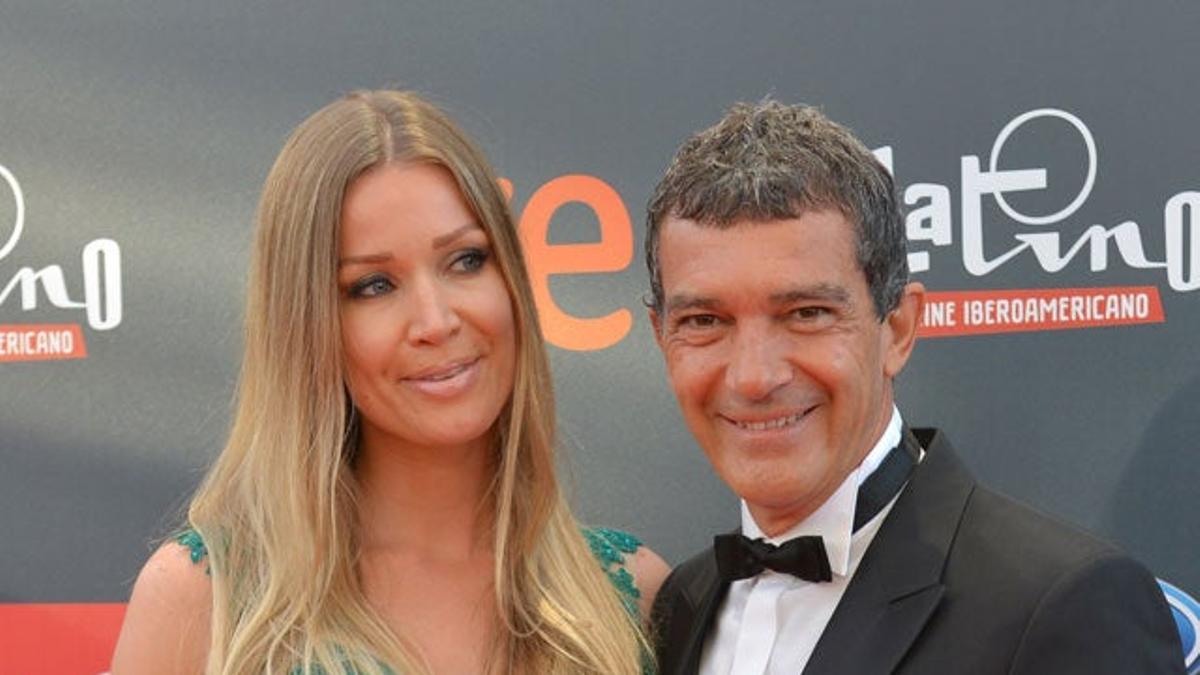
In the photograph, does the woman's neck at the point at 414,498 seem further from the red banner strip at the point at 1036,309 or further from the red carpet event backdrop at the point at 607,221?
the red banner strip at the point at 1036,309

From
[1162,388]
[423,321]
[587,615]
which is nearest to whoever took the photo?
[423,321]

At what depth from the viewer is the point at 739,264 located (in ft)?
6.04

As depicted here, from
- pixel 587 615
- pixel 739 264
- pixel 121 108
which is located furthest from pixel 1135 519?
pixel 121 108

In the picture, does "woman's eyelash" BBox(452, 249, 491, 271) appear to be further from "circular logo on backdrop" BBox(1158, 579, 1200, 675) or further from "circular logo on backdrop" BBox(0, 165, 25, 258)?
"circular logo on backdrop" BBox(1158, 579, 1200, 675)

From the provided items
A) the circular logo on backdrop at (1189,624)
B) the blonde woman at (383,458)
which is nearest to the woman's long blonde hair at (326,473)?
the blonde woman at (383,458)

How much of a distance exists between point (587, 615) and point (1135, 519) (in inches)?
41.4

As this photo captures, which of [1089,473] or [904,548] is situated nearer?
[904,548]

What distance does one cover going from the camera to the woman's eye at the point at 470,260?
2.28 meters

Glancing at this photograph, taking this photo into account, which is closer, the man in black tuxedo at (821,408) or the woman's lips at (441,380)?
the man in black tuxedo at (821,408)

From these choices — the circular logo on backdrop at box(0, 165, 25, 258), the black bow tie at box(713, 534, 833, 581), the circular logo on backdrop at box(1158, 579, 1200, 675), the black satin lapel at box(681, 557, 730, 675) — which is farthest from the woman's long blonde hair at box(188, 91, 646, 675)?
the circular logo on backdrop at box(1158, 579, 1200, 675)

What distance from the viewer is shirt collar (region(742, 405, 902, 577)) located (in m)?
1.91

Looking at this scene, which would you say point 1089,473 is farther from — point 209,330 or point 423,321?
point 209,330

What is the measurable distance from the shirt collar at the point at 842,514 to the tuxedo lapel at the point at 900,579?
0.03 metres

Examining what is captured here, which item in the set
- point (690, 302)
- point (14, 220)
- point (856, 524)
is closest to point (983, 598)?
point (856, 524)
